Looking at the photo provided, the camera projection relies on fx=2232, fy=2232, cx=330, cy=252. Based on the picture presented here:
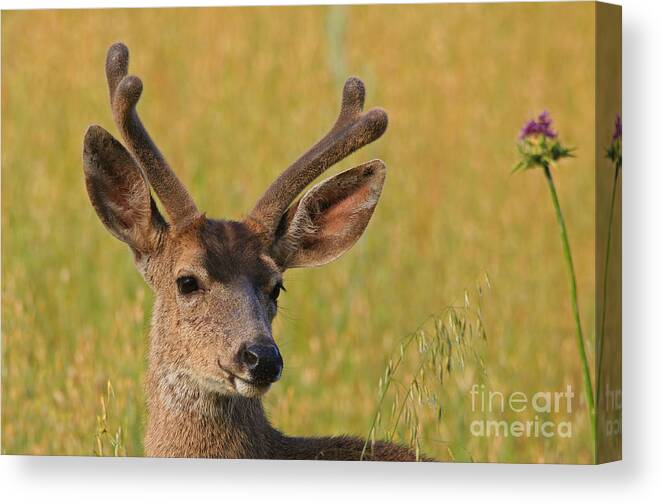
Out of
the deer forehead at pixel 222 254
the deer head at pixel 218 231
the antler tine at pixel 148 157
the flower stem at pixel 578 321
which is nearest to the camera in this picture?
the deer head at pixel 218 231

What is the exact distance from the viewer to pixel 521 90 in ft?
30.8

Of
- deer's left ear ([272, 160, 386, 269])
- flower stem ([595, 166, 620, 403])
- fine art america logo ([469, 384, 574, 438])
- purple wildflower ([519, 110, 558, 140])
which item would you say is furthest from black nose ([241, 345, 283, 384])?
purple wildflower ([519, 110, 558, 140])

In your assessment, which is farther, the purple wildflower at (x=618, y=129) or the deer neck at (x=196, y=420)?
the purple wildflower at (x=618, y=129)

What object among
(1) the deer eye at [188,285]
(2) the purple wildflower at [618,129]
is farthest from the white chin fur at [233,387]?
(2) the purple wildflower at [618,129]

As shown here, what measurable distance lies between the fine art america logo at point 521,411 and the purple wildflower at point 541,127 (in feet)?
3.41

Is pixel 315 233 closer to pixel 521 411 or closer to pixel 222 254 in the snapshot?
pixel 222 254

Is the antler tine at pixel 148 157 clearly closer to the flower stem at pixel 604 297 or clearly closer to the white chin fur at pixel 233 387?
the white chin fur at pixel 233 387

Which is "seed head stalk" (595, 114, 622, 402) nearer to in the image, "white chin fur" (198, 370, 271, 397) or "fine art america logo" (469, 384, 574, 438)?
"fine art america logo" (469, 384, 574, 438)

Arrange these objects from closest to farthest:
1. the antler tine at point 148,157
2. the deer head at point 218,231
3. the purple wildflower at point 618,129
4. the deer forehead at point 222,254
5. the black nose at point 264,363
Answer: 1. the black nose at point 264,363
2. the deer head at point 218,231
3. the deer forehead at point 222,254
4. the antler tine at point 148,157
5. the purple wildflower at point 618,129

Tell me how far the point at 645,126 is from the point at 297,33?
5.39 ft

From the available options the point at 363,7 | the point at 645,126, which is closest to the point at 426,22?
the point at 363,7

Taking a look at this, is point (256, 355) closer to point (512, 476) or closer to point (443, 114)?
point (512, 476)

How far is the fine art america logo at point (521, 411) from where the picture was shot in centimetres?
910

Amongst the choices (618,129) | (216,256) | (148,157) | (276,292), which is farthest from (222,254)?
(618,129)
